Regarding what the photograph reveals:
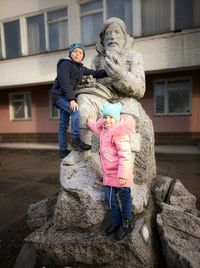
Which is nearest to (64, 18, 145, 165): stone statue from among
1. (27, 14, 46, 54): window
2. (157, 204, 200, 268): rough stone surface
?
(157, 204, 200, 268): rough stone surface

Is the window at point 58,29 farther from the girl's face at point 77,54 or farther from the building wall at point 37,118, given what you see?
the girl's face at point 77,54

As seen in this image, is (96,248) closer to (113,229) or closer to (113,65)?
(113,229)

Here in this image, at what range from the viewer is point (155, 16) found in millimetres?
8422

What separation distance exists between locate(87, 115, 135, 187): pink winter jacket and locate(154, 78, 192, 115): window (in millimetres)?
7732

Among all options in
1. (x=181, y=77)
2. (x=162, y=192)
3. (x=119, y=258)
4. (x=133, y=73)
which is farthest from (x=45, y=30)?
(x=119, y=258)

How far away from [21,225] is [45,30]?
334 inches

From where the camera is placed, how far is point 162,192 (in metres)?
3.01

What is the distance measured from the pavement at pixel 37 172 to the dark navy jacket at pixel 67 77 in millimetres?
2098

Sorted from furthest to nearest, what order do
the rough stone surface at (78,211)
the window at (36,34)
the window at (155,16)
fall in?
the window at (36,34) < the window at (155,16) < the rough stone surface at (78,211)

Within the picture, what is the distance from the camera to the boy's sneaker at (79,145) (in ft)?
8.55

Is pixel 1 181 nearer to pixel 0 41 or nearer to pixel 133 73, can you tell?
pixel 133 73

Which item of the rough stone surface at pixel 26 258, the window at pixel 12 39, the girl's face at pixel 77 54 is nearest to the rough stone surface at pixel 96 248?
the rough stone surface at pixel 26 258

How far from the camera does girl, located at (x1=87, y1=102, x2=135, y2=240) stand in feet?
6.88

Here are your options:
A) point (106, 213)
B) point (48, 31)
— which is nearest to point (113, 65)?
point (106, 213)
